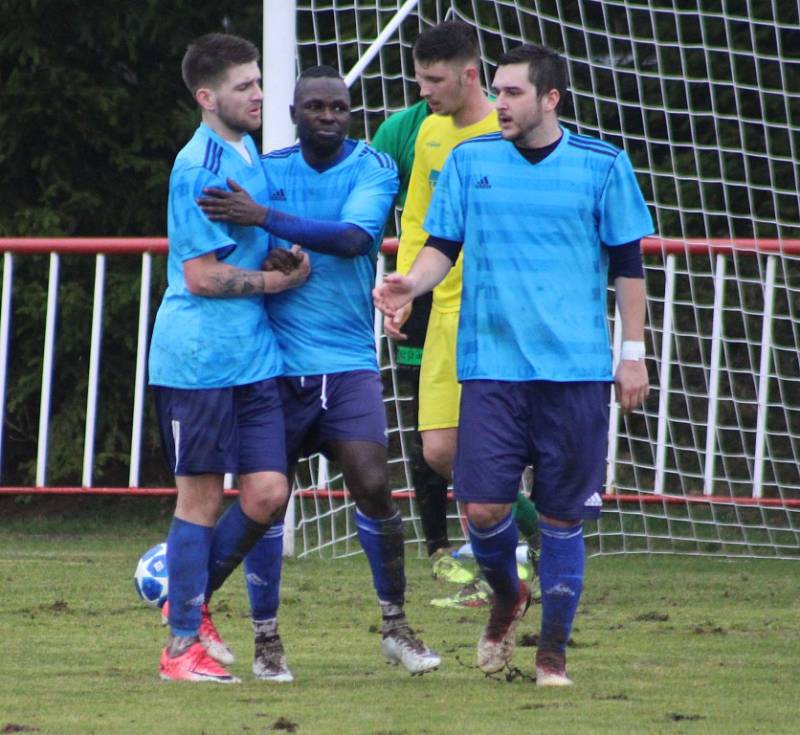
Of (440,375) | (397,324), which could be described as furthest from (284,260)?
(440,375)

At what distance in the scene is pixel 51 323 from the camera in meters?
9.23

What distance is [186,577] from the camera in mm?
5195

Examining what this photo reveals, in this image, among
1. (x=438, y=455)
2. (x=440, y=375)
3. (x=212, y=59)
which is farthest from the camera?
(x=438, y=455)

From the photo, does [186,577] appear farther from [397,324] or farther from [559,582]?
[559,582]

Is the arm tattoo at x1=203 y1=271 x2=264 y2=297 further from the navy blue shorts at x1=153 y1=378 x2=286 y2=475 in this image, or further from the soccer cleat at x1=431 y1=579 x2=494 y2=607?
the soccer cleat at x1=431 y1=579 x2=494 y2=607

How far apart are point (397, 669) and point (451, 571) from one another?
6.86ft

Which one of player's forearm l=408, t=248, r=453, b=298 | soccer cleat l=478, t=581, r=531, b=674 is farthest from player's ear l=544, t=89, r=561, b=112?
soccer cleat l=478, t=581, r=531, b=674

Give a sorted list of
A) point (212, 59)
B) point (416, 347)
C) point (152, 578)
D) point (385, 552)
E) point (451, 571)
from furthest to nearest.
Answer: point (451, 571)
point (416, 347)
point (152, 578)
point (385, 552)
point (212, 59)

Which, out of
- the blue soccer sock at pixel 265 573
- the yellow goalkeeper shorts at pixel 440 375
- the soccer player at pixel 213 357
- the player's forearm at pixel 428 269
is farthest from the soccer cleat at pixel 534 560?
the player's forearm at pixel 428 269

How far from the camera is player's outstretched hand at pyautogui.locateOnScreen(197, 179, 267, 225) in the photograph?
5.04m

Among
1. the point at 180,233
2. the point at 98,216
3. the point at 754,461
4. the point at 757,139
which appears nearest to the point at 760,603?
the point at 754,461

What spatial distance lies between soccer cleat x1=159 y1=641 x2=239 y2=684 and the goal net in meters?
3.62

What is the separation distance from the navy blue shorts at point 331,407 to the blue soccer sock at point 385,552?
268mm

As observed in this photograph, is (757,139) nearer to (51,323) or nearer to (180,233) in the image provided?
(51,323)
